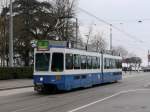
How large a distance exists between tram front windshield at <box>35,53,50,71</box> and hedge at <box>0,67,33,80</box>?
16863mm

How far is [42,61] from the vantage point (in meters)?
27.4

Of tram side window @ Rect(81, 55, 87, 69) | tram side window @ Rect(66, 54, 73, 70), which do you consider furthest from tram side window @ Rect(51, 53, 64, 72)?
tram side window @ Rect(81, 55, 87, 69)

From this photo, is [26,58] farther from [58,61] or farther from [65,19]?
[58,61]

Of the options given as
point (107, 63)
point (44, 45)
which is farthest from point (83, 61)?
point (107, 63)

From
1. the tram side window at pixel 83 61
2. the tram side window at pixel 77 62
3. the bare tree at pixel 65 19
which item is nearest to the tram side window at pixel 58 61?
the tram side window at pixel 77 62

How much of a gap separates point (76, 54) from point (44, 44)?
3137 mm

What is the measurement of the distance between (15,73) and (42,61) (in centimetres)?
2044

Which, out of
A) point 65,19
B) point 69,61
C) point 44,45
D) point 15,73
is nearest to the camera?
point 44,45

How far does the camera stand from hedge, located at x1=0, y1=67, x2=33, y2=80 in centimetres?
4444

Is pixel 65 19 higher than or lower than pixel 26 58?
higher

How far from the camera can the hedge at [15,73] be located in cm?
4444

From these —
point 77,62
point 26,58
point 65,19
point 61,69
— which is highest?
point 65,19

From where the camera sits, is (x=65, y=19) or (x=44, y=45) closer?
(x=44, y=45)

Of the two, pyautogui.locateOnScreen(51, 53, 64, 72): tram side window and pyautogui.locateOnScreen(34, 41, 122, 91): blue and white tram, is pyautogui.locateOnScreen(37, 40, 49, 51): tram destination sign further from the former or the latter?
pyautogui.locateOnScreen(51, 53, 64, 72): tram side window
